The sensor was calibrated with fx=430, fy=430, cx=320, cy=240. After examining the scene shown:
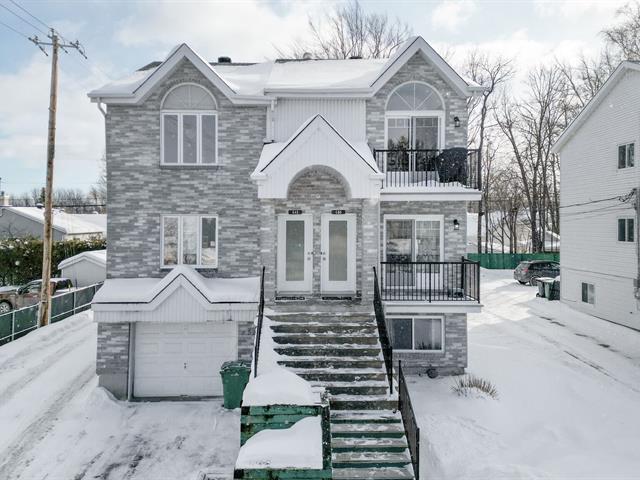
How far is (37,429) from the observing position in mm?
9789

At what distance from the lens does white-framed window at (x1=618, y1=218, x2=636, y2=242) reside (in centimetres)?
1733

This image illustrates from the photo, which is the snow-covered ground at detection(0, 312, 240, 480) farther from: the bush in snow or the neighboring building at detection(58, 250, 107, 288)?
the neighboring building at detection(58, 250, 107, 288)

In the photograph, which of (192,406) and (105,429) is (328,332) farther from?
(105,429)

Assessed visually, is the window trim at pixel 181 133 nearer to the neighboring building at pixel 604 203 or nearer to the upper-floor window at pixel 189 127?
the upper-floor window at pixel 189 127

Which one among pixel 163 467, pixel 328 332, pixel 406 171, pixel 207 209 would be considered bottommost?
pixel 163 467

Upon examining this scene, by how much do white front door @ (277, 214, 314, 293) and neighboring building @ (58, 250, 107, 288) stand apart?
2017 centimetres

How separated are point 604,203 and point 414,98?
12103mm

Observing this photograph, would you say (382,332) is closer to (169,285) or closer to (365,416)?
(365,416)

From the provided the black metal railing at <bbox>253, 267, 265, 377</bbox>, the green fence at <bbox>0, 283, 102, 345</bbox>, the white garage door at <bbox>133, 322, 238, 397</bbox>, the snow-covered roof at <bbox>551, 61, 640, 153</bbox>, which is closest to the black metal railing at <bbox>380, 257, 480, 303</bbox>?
the black metal railing at <bbox>253, 267, 265, 377</bbox>

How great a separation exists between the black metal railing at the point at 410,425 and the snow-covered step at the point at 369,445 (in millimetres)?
199

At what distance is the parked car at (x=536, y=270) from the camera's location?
28370 millimetres

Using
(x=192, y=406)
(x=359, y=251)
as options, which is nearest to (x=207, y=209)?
(x=359, y=251)

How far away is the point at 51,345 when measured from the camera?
1622 cm

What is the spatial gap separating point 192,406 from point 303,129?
25.2 ft
